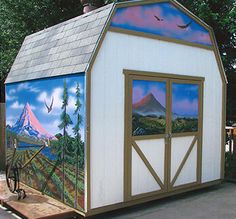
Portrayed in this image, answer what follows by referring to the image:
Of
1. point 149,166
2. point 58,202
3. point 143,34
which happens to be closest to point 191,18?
point 143,34

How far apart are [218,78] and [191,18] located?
1.41 meters

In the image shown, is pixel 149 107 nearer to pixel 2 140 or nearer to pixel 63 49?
pixel 63 49

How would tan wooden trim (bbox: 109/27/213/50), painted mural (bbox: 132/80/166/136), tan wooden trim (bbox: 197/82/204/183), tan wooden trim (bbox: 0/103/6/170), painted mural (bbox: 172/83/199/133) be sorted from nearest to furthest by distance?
tan wooden trim (bbox: 109/27/213/50) → painted mural (bbox: 132/80/166/136) → painted mural (bbox: 172/83/199/133) → tan wooden trim (bbox: 197/82/204/183) → tan wooden trim (bbox: 0/103/6/170)

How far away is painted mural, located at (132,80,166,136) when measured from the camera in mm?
5477

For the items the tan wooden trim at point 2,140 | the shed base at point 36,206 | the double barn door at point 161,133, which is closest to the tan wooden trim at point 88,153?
the shed base at point 36,206

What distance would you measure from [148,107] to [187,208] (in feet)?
6.00

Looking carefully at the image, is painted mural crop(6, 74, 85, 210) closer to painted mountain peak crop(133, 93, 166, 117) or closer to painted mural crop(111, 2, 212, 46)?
painted mountain peak crop(133, 93, 166, 117)


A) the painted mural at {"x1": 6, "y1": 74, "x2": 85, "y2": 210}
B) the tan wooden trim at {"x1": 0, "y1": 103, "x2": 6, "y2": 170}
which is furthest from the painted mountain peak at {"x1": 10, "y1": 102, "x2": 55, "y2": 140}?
the tan wooden trim at {"x1": 0, "y1": 103, "x2": 6, "y2": 170}

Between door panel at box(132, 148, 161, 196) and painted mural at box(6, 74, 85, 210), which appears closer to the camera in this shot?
painted mural at box(6, 74, 85, 210)

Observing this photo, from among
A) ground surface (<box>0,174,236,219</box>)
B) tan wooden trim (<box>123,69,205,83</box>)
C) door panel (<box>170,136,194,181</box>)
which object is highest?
tan wooden trim (<box>123,69,205,83</box>)

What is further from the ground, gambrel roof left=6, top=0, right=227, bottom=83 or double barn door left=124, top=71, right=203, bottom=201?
gambrel roof left=6, top=0, right=227, bottom=83

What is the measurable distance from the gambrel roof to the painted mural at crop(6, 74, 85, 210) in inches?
7.0

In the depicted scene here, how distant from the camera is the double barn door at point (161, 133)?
5434 mm

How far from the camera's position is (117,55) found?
5.26 meters
